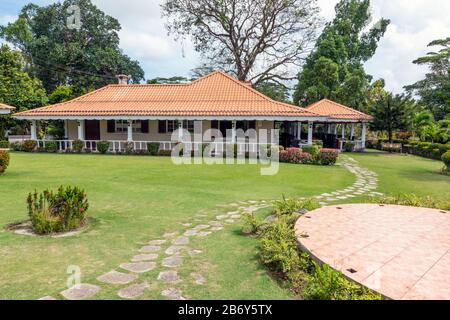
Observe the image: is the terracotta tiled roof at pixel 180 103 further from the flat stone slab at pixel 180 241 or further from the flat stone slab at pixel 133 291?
the flat stone slab at pixel 133 291

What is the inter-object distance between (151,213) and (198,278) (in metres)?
3.30

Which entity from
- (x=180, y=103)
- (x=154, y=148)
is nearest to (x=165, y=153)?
(x=154, y=148)

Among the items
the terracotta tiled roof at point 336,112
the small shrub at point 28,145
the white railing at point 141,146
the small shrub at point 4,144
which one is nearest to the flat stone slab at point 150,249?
the white railing at point 141,146

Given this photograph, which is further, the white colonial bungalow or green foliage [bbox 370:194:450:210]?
the white colonial bungalow

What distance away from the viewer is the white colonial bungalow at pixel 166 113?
63.3 ft

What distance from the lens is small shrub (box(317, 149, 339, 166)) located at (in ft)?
53.3

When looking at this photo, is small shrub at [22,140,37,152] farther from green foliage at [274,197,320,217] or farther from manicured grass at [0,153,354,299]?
green foliage at [274,197,320,217]

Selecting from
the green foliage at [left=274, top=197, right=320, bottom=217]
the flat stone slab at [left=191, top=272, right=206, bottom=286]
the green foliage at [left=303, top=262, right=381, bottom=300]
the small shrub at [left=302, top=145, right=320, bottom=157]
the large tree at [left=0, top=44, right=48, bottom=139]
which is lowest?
the flat stone slab at [left=191, top=272, right=206, bottom=286]

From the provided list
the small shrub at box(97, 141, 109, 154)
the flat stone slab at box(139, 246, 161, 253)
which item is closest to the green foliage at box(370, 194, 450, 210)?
the flat stone slab at box(139, 246, 161, 253)

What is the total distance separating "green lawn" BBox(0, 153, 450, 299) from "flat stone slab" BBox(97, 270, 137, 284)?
12cm

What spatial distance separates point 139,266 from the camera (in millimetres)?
4266

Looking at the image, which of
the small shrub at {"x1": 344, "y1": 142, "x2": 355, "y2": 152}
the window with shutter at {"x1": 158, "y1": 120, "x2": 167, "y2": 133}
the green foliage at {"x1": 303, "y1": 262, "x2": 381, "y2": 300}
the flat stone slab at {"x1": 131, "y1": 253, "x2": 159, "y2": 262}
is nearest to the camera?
the green foliage at {"x1": 303, "y1": 262, "x2": 381, "y2": 300}

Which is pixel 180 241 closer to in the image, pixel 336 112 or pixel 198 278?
pixel 198 278

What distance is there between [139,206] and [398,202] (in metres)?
5.84
